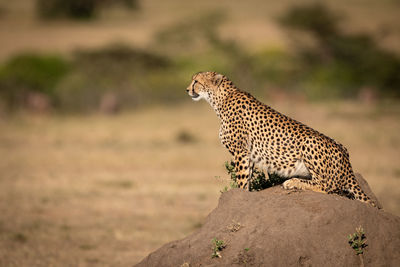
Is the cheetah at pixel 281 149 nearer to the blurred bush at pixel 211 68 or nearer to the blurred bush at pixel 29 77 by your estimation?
the blurred bush at pixel 211 68

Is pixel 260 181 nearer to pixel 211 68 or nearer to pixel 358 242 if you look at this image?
pixel 358 242

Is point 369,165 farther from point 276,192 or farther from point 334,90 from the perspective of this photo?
point 334,90

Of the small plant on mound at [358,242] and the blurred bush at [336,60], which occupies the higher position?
the blurred bush at [336,60]

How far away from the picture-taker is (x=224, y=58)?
3503cm

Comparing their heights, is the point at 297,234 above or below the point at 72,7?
below

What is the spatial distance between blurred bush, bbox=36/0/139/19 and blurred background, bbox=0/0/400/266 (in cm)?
14

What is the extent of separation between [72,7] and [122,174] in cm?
3918

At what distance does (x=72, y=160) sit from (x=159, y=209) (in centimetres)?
569

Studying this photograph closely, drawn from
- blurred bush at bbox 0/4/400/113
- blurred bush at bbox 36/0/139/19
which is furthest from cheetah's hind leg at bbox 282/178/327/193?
blurred bush at bbox 36/0/139/19

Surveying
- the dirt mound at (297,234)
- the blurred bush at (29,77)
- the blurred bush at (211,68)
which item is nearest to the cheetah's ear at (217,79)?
the dirt mound at (297,234)

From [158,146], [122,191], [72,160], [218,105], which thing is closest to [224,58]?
[158,146]

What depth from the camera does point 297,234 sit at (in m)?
5.93

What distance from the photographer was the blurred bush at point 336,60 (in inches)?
1171

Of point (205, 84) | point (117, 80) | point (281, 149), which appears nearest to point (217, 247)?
point (281, 149)
